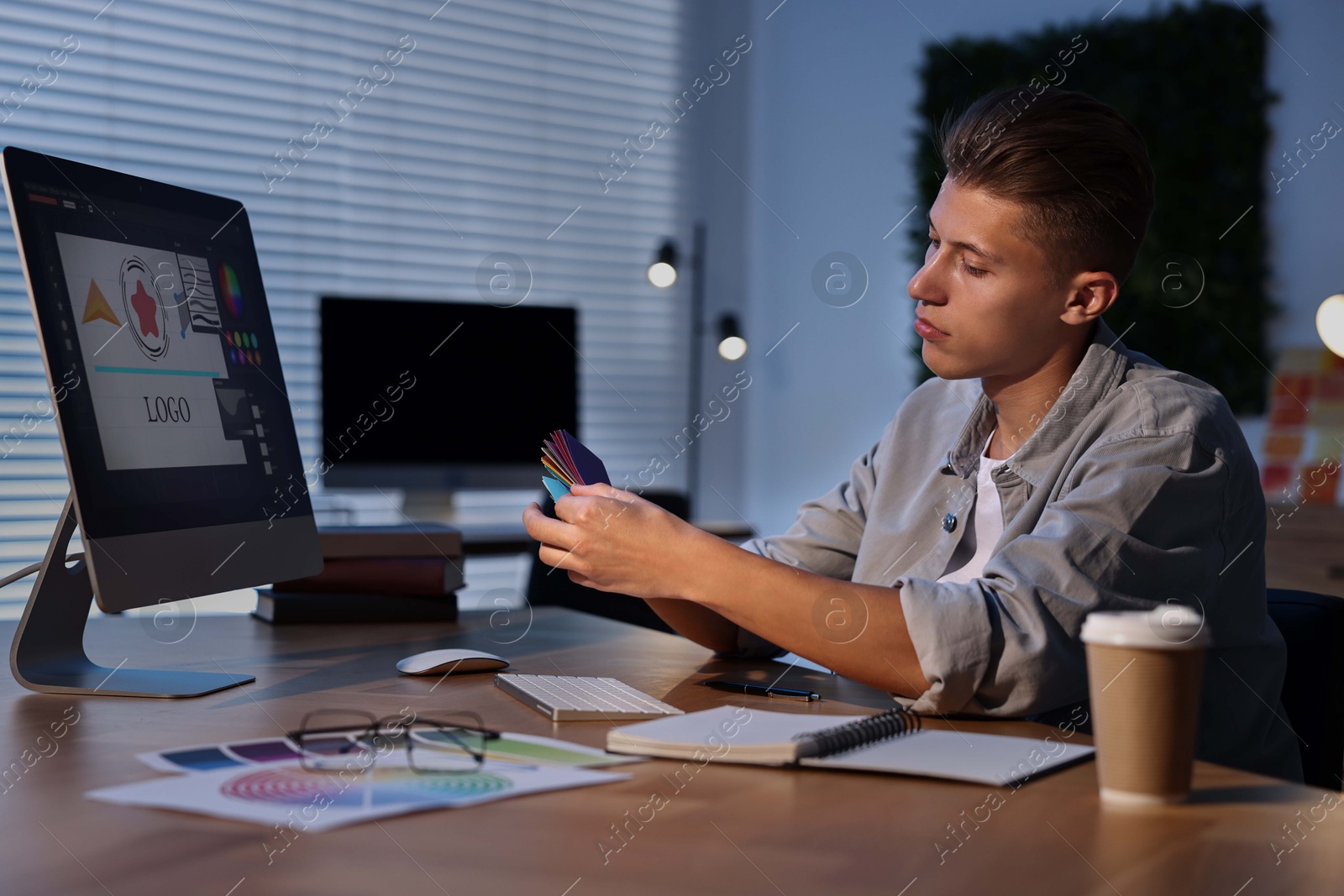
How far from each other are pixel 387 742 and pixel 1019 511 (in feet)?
2.57

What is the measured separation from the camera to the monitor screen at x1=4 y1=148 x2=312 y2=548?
1.07 metres

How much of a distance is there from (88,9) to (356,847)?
3.34 meters

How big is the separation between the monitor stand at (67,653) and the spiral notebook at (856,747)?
465 mm

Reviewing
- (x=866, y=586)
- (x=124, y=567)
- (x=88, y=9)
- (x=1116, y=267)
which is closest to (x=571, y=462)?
(x=866, y=586)

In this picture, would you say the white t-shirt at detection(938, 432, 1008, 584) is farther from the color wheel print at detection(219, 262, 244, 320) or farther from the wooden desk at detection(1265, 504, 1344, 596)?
the wooden desk at detection(1265, 504, 1344, 596)

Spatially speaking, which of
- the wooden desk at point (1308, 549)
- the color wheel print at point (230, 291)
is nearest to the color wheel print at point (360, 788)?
the color wheel print at point (230, 291)

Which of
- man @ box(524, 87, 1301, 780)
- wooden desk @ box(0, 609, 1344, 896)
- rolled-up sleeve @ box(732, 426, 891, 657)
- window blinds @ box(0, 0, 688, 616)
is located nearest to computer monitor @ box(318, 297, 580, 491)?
window blinds @ box(0, 0, 688, 616)

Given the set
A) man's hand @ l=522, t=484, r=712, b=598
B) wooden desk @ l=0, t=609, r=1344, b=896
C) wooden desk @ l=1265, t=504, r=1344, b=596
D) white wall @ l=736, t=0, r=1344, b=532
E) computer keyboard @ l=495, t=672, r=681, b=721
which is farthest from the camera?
white wall @ l=736, t=0, r=1344, b=532

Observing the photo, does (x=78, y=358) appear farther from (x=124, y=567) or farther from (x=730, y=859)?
(x=730, y=859)

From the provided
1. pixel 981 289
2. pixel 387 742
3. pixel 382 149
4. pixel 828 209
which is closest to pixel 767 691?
pixel 387 742

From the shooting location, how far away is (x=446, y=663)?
1215 mm

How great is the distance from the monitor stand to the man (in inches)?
15.0

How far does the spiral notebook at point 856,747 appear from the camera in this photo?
85 cm

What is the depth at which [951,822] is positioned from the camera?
2.42 ft
